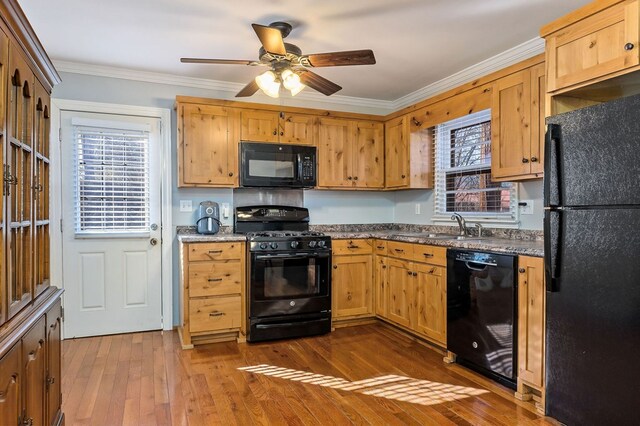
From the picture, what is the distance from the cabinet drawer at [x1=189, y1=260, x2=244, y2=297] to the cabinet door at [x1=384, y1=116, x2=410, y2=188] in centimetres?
188

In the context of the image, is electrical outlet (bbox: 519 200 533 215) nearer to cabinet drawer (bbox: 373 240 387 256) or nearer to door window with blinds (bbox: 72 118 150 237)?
cabinet drawer (bbox: 373 240 387 256)


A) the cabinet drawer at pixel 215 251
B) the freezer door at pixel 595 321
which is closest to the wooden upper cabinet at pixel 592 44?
the freezer door at pixel 595 321

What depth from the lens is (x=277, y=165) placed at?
3.94 meters

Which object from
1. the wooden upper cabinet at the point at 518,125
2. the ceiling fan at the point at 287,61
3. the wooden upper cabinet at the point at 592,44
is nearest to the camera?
the wooden upper cabinet at the point at 592,44

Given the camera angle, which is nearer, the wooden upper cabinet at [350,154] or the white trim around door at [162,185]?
the white trim around door at [162,185]

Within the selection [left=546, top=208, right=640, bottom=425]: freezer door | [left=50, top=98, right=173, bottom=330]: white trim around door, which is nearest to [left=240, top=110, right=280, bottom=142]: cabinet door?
[left=50, top=98, right=173, bottom=330]: white trim around door

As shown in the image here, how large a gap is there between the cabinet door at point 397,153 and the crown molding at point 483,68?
0.45m

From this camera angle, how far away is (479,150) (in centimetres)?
368

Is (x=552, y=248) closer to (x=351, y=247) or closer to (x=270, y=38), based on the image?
(x=270, y=38)

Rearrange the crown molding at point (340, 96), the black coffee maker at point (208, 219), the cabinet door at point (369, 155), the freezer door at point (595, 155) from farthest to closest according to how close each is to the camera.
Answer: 1. the cabinet door at point (369, 155)
2. the black coffee maker at point (208, 219)
3. the crown molding at point (340, 96)
4. the freezer door at point (595, 155)

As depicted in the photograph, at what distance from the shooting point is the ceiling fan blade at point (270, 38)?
7.22 ft

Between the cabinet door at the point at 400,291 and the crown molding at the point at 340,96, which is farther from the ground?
the crown molding at the point at 340,96

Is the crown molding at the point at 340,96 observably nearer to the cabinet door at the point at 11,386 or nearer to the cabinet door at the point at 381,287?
the cabinet door at the point at 381,287

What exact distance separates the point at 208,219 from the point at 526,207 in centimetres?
273
